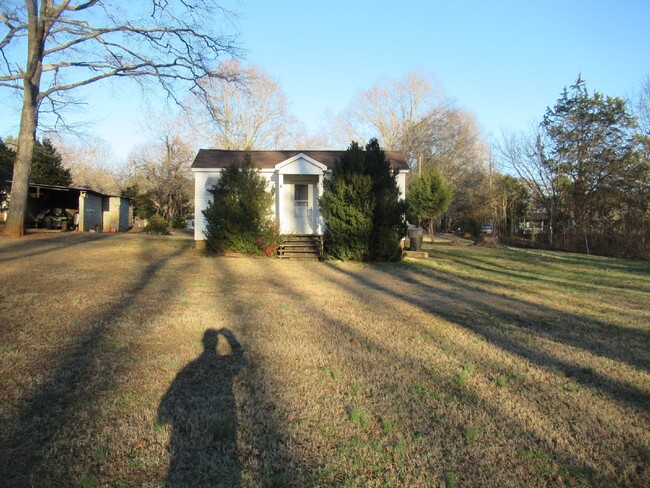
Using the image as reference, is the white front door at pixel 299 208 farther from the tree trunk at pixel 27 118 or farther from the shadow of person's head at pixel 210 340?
the shadow of person's head at pixel 210 340

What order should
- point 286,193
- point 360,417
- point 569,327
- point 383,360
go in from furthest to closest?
point 286,193 < point 569,327 < point 383,360 < point 360,417

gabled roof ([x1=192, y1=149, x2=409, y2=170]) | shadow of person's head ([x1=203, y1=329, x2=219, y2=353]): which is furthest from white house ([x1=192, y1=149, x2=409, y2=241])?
shadow of person's head ([x1=203, y1=329, x2=219, y2=353])

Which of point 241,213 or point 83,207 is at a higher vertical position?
point 83,207

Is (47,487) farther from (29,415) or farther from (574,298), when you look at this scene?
(574,298)

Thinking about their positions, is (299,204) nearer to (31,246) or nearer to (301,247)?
(301,247)

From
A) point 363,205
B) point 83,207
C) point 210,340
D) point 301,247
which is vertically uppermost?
point 83,207

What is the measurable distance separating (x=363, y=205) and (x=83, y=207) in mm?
17823

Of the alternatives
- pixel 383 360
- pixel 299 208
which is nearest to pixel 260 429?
pixel 383 360

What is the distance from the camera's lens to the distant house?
24.8 m

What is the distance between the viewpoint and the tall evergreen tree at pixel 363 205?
1382 cm

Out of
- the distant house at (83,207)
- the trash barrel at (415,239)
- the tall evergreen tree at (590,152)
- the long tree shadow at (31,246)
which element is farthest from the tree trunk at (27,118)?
the tall evergreen tree at (590,152)

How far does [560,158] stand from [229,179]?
2416cm

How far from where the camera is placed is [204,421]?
3.12 meters

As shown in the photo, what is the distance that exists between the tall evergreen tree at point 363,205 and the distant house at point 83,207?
55.4 feet
